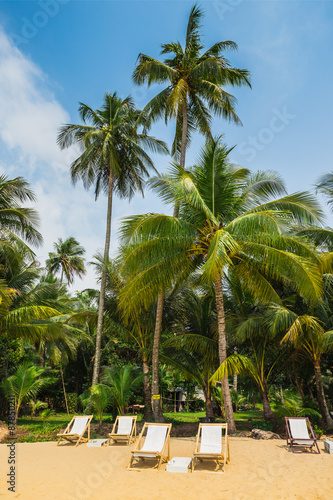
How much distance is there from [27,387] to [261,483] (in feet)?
33.4

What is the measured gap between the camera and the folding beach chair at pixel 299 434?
27.9 ft

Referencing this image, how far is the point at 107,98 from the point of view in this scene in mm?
17281

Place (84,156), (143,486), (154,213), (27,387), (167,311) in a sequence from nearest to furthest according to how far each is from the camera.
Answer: (143,486) → (154,213) → (27,387) → (167,311) → (84,156)

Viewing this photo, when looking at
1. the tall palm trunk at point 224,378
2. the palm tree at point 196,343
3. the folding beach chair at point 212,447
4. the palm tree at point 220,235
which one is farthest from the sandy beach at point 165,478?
the palm tree at point 196,343

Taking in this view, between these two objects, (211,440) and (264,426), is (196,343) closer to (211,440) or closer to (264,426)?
(264,426)

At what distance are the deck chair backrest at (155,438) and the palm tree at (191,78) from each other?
32.5 feet

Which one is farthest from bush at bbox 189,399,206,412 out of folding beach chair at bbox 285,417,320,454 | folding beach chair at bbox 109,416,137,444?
folding beach chair at bbox 285,417,320,454

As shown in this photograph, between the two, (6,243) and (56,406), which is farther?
(56,406)

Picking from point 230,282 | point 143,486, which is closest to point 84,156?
point 230,282

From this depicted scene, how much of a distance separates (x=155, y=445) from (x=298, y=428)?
13.4 ft

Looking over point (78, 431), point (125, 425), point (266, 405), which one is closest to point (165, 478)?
point (125, 425)

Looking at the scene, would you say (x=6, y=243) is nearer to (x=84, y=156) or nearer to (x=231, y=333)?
(x=84, y=156)

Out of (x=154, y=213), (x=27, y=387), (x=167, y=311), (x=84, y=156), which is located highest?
(x=84, y=156)

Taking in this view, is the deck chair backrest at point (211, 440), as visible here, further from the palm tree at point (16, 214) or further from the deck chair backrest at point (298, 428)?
the palm tree at point (16, 214)
